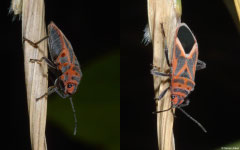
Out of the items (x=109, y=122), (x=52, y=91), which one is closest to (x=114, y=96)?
(x=109, y=122)

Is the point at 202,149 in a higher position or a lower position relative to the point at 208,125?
lower

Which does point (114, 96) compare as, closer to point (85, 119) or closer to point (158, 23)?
point (85, 119)

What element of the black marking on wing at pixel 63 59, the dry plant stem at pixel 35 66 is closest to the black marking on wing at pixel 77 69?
the black marking on wing at pixel 63 59

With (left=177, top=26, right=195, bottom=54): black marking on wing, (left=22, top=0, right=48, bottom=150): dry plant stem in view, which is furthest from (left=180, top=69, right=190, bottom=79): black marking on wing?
(left=22, top=0, right=48, bottom=150): dry plant stem

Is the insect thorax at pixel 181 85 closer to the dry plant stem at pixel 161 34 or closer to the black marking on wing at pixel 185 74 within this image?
the black marking on wing at pixel 185 74

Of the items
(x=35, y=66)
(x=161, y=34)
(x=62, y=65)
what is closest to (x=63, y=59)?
(x=62, y=65)

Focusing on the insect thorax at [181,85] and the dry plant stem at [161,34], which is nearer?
the dry plant stem at [161,34]

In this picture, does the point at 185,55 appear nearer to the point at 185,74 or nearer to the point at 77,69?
the point at 185,74
